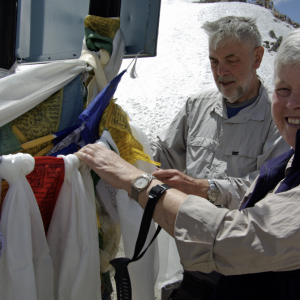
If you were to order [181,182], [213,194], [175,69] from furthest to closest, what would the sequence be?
[175,69] → [213,194] → [181,182]

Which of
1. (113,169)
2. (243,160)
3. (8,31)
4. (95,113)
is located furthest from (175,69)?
(113,169)

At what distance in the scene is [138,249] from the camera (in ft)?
2.91

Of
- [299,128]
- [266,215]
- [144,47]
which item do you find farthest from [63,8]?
[266,215]

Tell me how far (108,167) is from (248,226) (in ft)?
1.54

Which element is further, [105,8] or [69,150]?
[105,8]

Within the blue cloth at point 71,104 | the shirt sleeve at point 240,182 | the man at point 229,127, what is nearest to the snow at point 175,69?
the man at point 229,127

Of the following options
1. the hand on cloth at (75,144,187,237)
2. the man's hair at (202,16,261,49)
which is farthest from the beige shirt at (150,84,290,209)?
the hand on cloth at (75,144,187,237)

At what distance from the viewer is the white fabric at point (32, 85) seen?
0.90m

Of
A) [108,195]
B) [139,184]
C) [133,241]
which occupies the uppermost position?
[139,184]

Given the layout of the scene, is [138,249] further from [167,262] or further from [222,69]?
[222,69]

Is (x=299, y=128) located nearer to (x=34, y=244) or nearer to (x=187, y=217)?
(x=187, y=217)

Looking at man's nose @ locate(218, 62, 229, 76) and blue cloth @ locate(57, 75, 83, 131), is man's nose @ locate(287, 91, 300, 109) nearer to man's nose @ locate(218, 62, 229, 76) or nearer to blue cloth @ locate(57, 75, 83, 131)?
blue cloth @ locate(57, 75, 83, 131)

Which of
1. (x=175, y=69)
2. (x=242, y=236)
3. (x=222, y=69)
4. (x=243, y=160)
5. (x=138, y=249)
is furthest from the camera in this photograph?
(x=175, y=69)

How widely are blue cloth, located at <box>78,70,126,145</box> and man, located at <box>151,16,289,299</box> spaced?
672mm
